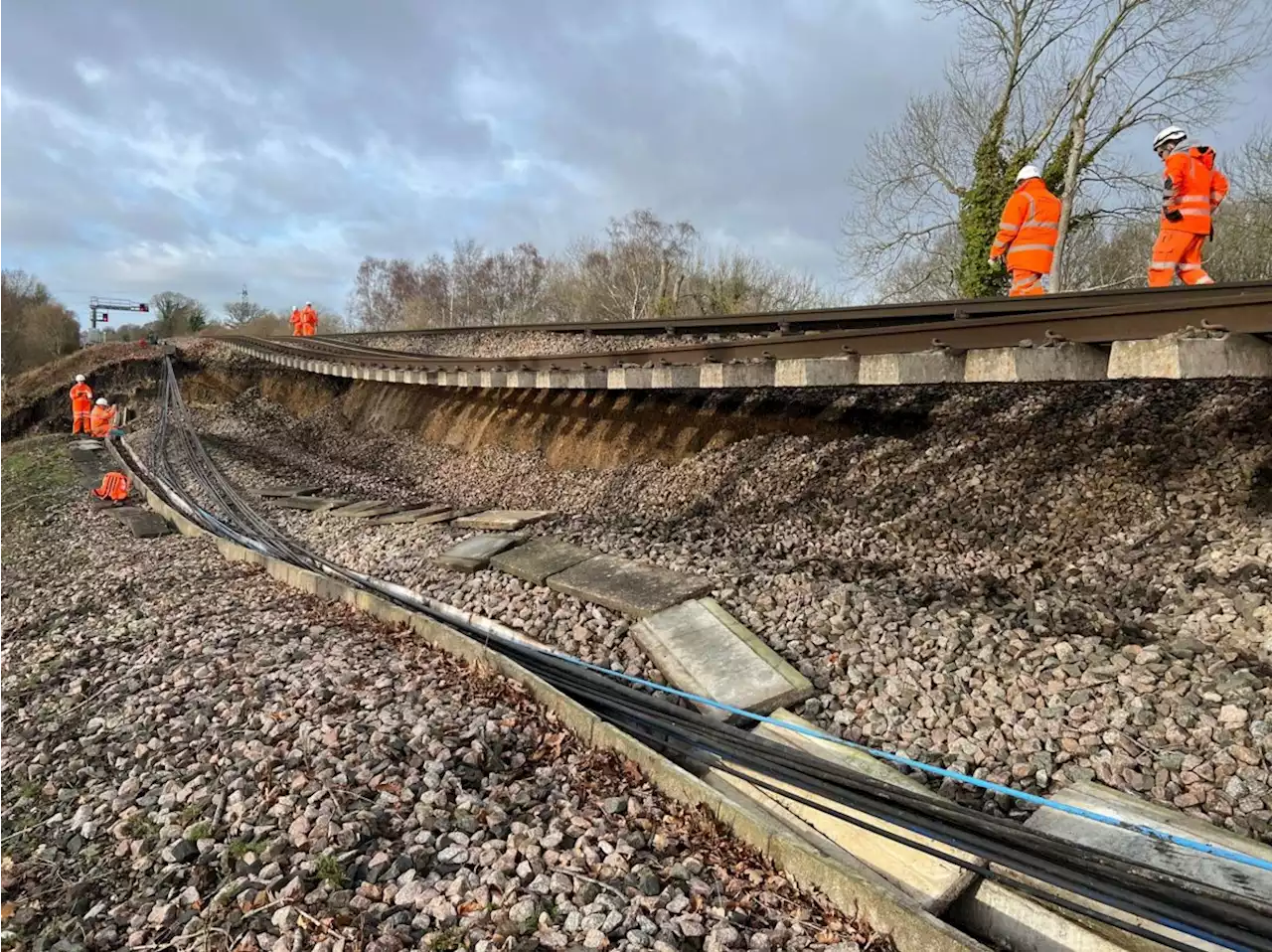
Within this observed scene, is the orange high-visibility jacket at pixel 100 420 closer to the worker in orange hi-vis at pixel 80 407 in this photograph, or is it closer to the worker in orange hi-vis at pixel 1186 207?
the worker in orange hi-vis at pixel 80 407

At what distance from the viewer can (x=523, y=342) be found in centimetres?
1591

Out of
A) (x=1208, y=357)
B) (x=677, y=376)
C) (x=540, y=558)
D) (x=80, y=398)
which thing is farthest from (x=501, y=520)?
(x=80, y=398)

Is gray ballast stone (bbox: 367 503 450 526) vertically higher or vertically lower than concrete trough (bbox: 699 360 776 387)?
lower

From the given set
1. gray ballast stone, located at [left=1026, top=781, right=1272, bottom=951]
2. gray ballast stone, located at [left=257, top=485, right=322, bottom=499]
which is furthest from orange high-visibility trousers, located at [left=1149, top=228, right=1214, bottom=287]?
gray ballast stone, located at [left=257, top=485, right=322, bottom=499]

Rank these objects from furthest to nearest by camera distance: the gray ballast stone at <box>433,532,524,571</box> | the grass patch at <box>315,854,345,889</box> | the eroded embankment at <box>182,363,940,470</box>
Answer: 1. the eroded embankment at <box>182,363,940,470</box>
2. the gray ballast stone at <box>433,532,524,571</box>
3. the grass patch at <box>315,854,345,889</box>

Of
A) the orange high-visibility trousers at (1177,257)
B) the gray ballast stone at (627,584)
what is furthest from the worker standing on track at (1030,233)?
the gray ballast stone at (627,584)

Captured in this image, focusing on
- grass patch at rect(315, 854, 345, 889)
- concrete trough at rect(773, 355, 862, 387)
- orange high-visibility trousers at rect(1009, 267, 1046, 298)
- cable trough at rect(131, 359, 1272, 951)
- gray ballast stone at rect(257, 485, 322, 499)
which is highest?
orange high-visibility trousers at rect(1009, 267, 1046, 298)

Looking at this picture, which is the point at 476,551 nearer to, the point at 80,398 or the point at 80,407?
the point at 80,407

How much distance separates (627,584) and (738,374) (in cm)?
250

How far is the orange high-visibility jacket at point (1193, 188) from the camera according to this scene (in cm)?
721

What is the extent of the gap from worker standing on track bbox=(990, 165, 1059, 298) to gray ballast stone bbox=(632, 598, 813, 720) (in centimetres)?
588

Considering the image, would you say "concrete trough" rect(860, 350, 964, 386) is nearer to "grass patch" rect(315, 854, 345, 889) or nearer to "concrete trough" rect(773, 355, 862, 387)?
"concrete trough" rect(773, 355, 862, 387)

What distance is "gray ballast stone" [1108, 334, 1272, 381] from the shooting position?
407cm

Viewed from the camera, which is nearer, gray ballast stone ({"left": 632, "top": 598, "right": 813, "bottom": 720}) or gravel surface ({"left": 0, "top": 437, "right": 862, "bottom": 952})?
gravel surface ({"left": 0, "top": 437, "right": 862, "bottom": 952})
